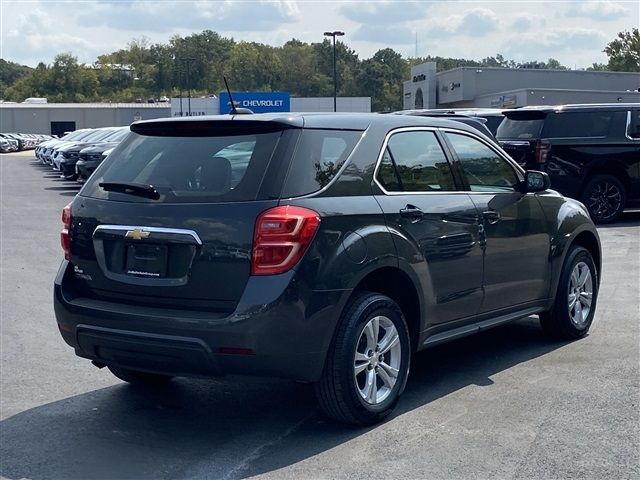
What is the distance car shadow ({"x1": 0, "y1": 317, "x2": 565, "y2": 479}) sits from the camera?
4727 mm

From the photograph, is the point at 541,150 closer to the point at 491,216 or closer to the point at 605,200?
the point at 605,200

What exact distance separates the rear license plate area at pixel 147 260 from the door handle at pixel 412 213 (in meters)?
1.49

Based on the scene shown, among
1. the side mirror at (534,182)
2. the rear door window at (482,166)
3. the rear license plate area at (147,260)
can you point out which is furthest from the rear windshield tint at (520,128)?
the rear license plate area at (147,260)

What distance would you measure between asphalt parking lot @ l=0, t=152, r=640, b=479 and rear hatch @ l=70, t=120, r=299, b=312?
63cm

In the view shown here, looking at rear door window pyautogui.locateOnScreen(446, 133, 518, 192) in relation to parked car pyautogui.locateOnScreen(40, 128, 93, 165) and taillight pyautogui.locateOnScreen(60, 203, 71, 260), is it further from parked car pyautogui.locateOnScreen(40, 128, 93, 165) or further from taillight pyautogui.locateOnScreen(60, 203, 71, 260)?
parked car pyautogui.locateOnScreen(40, 128, 93, 165)

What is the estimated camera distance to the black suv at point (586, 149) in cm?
1473

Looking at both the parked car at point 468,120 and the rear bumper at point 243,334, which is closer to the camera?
the rear bumper at point 243,334

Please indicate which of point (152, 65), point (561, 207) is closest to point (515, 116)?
point (561, 207)

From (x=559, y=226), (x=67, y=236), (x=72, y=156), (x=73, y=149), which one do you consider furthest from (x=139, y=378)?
(x=73, y=149)

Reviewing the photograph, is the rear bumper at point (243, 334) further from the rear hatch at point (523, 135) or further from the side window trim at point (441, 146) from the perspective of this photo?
the rear hatch at point (523, 135)

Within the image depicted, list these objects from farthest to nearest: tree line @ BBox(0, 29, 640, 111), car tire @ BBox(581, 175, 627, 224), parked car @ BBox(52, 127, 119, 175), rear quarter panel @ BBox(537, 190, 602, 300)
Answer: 1. tree line @ BBox(0, 29, 640, 111)
2. parked car @ BBox(52, 127, 119, 175)
3. car tire @ BBox(581, 175, 627, 224)
4. rear quarter panel @ BBox(537, 190, 602, 300)

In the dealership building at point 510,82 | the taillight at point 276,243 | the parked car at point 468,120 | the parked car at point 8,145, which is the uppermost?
the dealership building at point 510,82

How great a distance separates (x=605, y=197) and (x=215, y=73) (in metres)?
116

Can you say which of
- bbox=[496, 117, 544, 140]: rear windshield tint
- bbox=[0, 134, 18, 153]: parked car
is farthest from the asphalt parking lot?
bbox=[0, 134, 18, 153]: parked car
